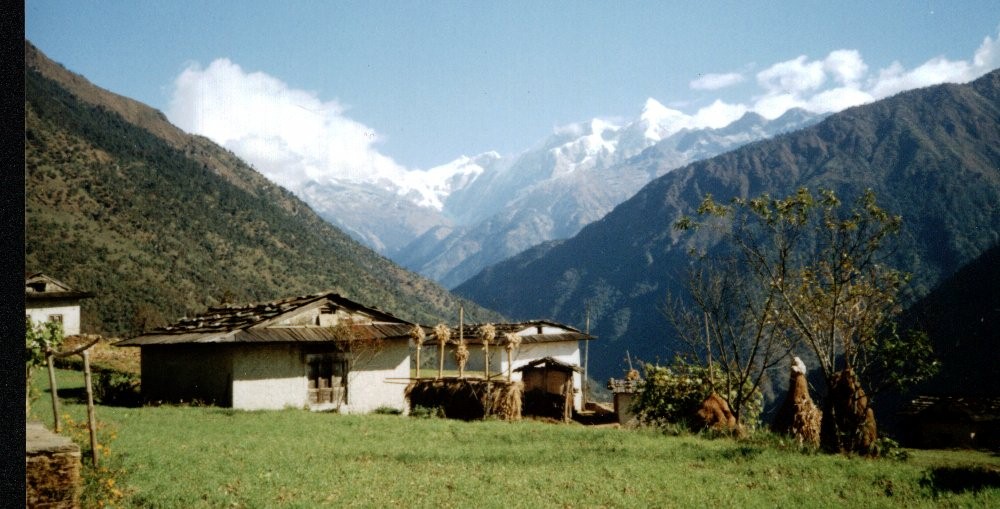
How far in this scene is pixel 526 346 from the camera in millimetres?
40406

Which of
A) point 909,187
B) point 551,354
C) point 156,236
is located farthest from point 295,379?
point 909,187

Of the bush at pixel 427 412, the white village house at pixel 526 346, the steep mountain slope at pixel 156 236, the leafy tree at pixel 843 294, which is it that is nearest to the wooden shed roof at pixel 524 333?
the white village house at pixel 526 346

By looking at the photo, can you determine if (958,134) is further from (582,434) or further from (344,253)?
(582,434)

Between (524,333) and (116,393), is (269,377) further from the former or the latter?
(524,333)

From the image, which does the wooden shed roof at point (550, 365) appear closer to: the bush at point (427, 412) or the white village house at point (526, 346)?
the white village house at point (526, 346)

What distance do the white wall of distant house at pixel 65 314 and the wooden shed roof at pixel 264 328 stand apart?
28321 mm

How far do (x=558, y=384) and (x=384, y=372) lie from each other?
29.9ft

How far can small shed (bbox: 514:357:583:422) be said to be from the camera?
98.5 feet

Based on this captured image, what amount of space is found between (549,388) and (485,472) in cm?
1914

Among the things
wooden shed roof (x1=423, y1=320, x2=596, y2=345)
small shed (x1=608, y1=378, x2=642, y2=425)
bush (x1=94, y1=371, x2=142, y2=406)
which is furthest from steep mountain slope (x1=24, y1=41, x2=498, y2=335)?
small shed (x1=608, y1=378, x2=642, y2=425)

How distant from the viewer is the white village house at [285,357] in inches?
915

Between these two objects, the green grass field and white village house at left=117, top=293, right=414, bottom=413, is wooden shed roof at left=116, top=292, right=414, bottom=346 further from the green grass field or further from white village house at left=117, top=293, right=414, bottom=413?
the green grass field

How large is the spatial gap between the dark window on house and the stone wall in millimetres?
18690

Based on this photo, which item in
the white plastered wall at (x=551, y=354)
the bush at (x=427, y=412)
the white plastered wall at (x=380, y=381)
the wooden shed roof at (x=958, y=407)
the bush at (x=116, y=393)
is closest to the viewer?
the bush at (x=427, y=412)
